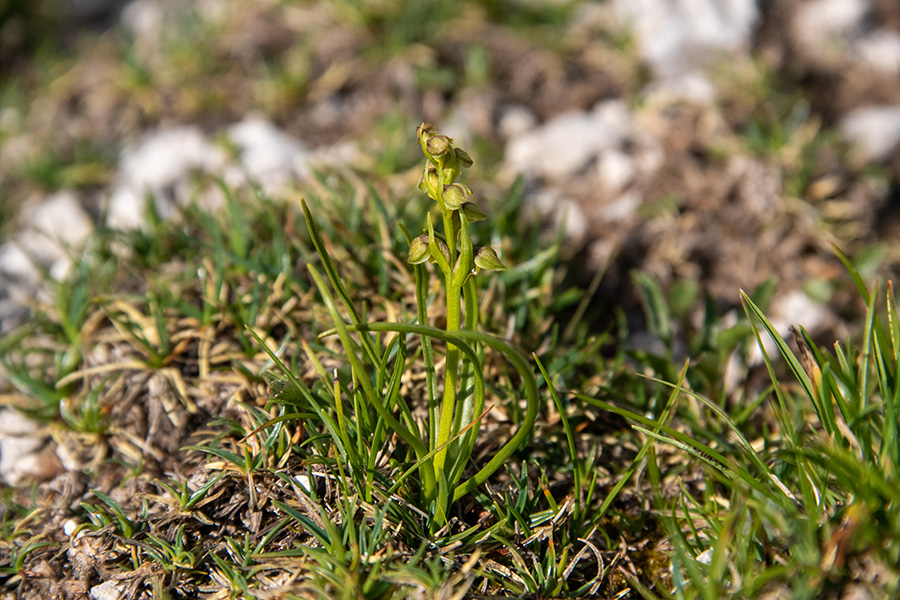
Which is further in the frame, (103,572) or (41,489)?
(41,489)

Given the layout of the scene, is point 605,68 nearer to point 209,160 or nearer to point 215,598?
point 209,160

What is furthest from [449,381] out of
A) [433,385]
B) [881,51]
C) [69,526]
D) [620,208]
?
[881,51]

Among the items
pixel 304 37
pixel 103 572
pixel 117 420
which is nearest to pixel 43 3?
pixel 304 37

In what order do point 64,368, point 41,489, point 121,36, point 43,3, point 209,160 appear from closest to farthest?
point 41,489
point 64,368
point 209,160
point 121,36
point 43,3

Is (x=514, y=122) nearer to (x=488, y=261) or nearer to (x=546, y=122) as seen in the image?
(x=546, y=122)

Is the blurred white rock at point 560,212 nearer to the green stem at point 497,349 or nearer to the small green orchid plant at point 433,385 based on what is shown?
the small green orchid plant at point 433,385

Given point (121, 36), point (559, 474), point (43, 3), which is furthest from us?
point (43, 3)

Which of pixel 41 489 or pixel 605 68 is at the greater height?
pixel 605 68

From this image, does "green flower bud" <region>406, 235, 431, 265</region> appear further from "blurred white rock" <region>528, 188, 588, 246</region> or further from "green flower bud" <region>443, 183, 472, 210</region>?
"blurred white rock" <region>528, 188, 588, 246</region>
